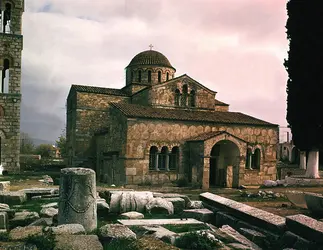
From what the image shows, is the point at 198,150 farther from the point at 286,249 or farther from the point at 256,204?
the point at 286,249

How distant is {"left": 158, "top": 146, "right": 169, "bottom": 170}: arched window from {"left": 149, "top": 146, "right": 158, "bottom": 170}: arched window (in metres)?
0.38

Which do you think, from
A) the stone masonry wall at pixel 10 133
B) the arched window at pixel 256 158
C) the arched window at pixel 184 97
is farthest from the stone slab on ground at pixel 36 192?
the arched window at pixel 256 158

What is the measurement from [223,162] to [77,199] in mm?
17414

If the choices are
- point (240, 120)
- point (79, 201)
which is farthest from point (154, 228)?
point (240, 120)

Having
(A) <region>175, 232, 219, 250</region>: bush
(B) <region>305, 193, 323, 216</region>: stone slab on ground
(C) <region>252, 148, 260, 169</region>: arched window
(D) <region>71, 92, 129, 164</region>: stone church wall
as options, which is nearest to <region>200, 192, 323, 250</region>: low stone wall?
(A) <region>175, 232, 219, 250</region>: bush

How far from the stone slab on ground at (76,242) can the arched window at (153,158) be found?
50.8 ft

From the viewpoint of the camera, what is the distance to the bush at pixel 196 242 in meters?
6.28

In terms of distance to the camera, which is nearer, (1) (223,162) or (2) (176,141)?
(2) (176,141)

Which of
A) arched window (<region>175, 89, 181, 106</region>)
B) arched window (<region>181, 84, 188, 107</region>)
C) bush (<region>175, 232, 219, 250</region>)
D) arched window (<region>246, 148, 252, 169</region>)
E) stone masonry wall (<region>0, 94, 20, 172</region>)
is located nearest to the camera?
bush (<region>175, 232, 219, 250</region>)

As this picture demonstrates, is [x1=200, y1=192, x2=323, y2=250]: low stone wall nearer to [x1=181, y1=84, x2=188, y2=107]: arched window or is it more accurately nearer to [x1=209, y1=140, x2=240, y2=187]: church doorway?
[x1=209, y1=140, x2=240, y2=187]: church doorway

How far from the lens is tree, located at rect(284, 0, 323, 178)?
1888 cm

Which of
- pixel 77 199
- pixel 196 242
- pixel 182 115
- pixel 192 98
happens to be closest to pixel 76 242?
pixel 77 199

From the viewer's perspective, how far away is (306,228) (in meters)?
7.15

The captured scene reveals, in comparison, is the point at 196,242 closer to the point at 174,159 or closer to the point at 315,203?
the point at 315,203
